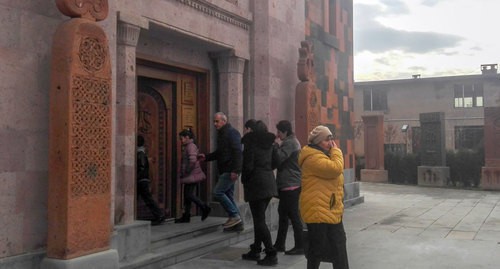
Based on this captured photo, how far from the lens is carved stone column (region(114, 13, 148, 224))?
19.2 feet

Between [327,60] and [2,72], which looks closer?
[2,72]

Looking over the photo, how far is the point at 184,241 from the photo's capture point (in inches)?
265

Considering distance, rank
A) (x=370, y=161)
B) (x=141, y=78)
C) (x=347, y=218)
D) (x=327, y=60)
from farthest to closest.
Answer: (x=370, y=161) < (x=327, y=60) < (x=347, y=218) < (x=141, y=78)

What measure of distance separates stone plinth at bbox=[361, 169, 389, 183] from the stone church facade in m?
8.05

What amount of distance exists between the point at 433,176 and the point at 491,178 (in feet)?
6.82

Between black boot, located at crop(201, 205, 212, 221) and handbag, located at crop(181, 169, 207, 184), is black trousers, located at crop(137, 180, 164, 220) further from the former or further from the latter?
black boot, located at crop(201, 205, 212, 221)

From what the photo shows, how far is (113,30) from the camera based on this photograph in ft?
18.3

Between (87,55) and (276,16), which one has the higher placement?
(276,16)

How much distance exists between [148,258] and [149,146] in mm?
2299

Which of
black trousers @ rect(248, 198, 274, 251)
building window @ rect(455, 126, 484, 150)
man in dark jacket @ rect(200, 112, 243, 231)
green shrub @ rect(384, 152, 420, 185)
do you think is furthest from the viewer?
building window @ rect(455, 126, 484, 150)

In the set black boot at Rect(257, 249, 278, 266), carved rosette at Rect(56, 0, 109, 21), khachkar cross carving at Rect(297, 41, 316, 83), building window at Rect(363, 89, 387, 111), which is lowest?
black boot at Rect(257, 249, 278, 266)

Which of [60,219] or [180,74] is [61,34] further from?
[180,74]

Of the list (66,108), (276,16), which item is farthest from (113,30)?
(276,16)

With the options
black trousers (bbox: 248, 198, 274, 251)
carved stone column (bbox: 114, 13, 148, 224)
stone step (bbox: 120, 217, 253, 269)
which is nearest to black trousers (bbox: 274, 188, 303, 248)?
black trousers (bbox: 248, 198, 274, 251)
